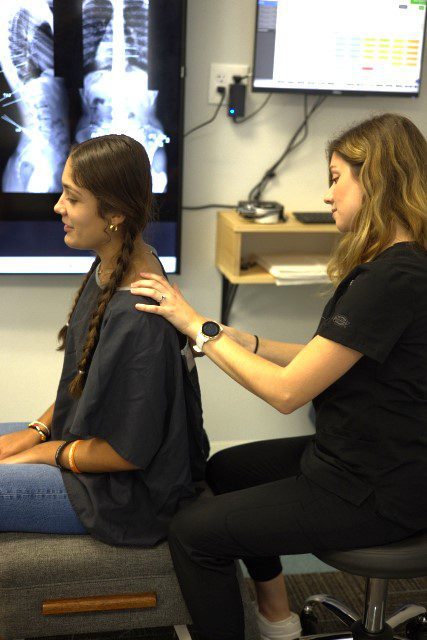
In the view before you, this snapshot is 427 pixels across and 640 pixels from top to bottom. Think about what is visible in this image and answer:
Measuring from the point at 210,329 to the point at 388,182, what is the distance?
0.45m

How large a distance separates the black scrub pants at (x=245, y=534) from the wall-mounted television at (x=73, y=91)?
106cm

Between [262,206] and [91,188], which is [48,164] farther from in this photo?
[91,188]

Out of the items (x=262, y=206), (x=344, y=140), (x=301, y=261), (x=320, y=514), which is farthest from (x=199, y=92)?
(x=320, y=514)

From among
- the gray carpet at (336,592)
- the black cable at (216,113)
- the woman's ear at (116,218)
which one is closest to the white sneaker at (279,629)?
the gray carpet at (336,592)

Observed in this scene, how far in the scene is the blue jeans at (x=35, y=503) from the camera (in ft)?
5.08

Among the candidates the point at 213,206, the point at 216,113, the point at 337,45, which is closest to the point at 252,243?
the point at 213,206

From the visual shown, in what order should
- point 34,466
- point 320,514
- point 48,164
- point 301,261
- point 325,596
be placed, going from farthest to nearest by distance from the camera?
1. point 301,261
2. point 48,164
3. point 325,596
4. point 34,466
5. point 320,514

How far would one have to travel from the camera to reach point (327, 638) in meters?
1.81

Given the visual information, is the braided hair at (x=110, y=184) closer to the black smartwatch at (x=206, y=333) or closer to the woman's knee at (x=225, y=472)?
the black smartwatch at (x=206, y=333)

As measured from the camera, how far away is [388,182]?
4.89 ft

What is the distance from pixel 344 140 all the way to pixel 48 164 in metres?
1.12

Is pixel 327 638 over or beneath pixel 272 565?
beneath

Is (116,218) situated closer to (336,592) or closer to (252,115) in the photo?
(252,115)

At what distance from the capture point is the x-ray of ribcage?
2268 mm
